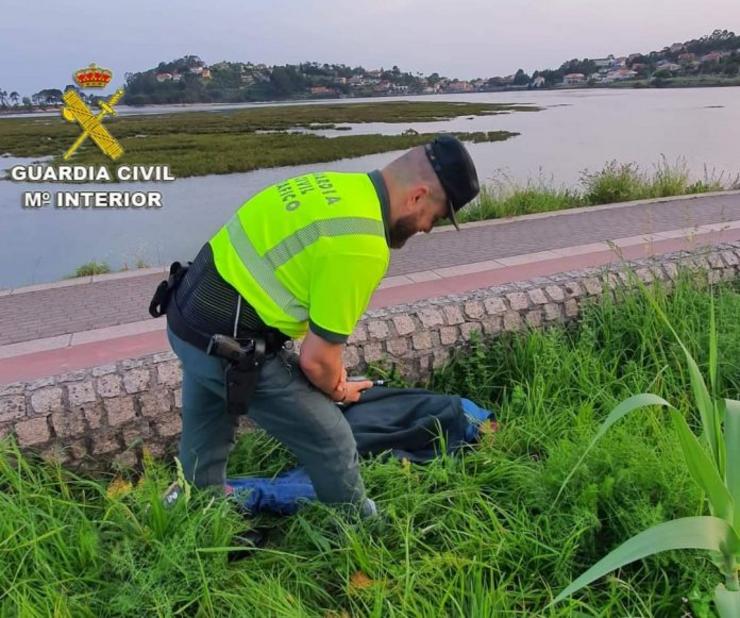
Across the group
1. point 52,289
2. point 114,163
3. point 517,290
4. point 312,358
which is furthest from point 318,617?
point 114,163

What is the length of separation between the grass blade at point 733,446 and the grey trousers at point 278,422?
122 cm

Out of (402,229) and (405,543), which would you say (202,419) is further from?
(402,229)

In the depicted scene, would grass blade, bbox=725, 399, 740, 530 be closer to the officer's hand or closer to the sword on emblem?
the officer's hand

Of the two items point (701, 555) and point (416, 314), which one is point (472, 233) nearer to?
point (416, 314)

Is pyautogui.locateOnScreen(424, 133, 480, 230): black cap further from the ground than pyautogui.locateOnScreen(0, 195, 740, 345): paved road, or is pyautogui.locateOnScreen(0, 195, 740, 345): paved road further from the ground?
pyautogui.locateOnScreen(424, 133, 480, 230): black cap

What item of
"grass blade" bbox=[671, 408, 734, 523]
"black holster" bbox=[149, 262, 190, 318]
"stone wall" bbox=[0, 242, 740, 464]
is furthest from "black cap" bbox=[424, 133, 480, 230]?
"stone wall" bbox=[0, 242, 740, 464]

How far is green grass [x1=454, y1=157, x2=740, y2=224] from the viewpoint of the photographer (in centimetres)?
913

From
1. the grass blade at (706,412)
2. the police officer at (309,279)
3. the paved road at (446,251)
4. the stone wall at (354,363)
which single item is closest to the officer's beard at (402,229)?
the police officer at (309,279)

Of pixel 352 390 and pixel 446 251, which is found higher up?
pixel 352 390

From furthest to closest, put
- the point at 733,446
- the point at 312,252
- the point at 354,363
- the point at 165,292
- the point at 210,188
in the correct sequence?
the point at 210,188 → the point at 354,363 → the point at 165,292 → the point at 312,252 → the point at 733,446

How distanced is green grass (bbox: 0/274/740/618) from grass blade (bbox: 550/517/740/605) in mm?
626

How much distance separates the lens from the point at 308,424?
7.24 ft

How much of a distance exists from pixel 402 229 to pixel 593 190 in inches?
355

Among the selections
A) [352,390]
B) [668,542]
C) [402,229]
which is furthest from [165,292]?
[668,542]
